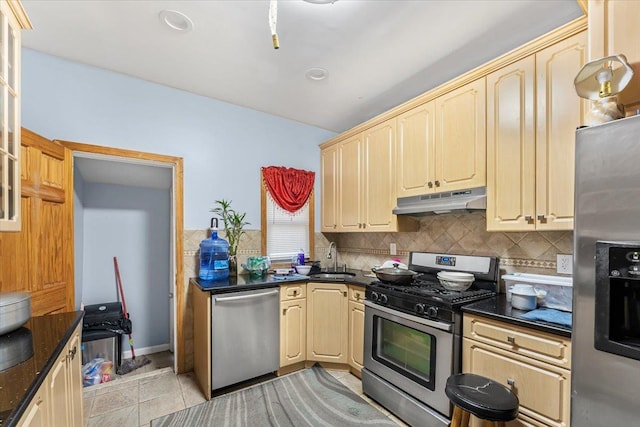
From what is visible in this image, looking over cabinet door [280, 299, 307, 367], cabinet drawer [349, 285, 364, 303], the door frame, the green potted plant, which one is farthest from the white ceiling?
cabinet door [280, 299, 307, 367]

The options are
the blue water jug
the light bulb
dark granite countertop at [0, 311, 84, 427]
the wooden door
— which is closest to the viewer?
dark granite countertop at [0, 311, 84, 427]

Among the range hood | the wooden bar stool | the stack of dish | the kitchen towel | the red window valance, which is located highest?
the red window valance

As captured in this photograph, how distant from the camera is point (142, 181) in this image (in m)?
3.37

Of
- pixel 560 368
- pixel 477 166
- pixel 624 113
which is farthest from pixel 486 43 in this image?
pixel 560 368

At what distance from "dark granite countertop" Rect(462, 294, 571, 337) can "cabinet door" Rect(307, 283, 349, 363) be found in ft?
4.08

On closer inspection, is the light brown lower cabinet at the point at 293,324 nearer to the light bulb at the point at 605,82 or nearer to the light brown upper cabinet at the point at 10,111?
the light brown upper cabinet at the point at 10,111

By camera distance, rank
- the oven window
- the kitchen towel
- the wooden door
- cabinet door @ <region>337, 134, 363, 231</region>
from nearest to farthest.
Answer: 1. the kitchen towel
2. the wooden door
3. the oven window
4. cabinet door @ <region>337, 134, 363, 231</region>

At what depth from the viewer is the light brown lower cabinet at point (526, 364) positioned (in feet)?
4.76

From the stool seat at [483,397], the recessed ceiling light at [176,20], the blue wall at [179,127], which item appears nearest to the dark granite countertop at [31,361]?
the blue wall at [179,127]

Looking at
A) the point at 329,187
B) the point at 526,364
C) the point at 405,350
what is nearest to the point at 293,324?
the point at 405,350

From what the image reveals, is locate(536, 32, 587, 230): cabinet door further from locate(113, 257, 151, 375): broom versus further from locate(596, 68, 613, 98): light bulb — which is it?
locate(113, 257, 151, 375): broom

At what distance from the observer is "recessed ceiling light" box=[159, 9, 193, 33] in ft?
6.03

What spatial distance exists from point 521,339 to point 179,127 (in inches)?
126

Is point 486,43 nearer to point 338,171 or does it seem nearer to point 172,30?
point 338,171
